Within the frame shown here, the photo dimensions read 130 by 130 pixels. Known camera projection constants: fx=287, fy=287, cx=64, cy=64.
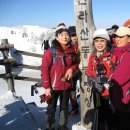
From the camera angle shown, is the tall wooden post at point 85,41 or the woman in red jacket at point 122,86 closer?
the woman in red jacket at point 122,86

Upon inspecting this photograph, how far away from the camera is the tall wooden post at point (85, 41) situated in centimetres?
423

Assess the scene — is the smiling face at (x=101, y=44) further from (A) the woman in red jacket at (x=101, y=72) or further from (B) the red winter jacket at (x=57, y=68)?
(B) the red winter jacket at (x=57, y=68)

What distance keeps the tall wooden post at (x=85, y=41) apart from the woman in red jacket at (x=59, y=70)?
0.19m

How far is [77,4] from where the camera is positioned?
4207mm

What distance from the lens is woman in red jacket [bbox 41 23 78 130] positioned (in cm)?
402

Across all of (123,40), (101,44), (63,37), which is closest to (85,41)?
(63,37)

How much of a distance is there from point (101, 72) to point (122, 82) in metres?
0.64

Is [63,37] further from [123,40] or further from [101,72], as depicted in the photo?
[123,40]

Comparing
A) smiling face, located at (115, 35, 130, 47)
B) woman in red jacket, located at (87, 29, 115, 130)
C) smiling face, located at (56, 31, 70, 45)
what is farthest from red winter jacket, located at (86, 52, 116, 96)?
smiling face, located at (56, 31, 70, 45)

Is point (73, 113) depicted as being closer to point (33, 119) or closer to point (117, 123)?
point (33, 119)

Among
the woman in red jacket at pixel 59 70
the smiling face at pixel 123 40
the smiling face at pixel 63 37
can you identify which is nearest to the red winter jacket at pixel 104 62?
the smiling face at pixel 123 40

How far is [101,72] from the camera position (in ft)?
12.0

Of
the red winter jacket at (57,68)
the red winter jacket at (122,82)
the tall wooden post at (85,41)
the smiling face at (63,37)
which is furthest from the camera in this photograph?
the tall wooden post at (85,41)

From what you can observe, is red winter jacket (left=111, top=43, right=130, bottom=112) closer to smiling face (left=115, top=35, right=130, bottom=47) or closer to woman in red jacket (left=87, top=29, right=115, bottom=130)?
smiling face (left=115, top=35, right=130, bottom=47)
